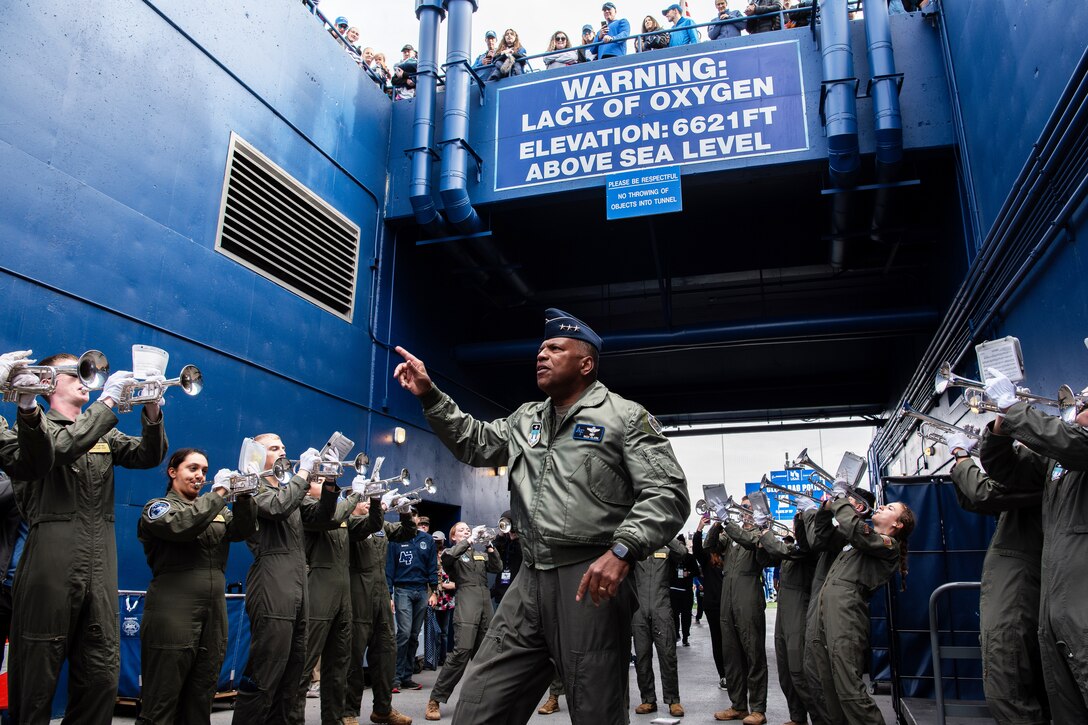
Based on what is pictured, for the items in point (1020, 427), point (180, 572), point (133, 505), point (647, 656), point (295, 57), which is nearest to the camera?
point (1020, 427)

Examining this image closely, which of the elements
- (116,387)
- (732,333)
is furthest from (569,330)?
(732,333)

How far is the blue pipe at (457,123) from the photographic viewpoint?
1002 centimetres

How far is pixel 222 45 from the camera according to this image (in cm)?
795

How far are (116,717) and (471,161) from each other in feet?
24.0

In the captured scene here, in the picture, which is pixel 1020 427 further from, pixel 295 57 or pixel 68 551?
pixel 295 57

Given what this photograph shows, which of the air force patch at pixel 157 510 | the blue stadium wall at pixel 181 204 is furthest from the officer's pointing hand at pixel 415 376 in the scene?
the blue stadium wall at pixel 181 204

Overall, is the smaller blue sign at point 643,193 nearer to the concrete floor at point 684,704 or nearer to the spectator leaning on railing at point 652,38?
the spectator leaning on railing at point 652,38

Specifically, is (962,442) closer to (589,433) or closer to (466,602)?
(589,433)

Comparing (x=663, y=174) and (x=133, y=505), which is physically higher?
(x=663, y=174)

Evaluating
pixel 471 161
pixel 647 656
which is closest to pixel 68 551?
pixel 647 656

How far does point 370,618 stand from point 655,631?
8.56 ft

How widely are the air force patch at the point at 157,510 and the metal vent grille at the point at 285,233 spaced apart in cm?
426

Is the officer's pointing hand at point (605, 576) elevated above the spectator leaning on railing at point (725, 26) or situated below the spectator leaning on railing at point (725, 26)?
below

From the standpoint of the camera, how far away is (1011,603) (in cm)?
389
